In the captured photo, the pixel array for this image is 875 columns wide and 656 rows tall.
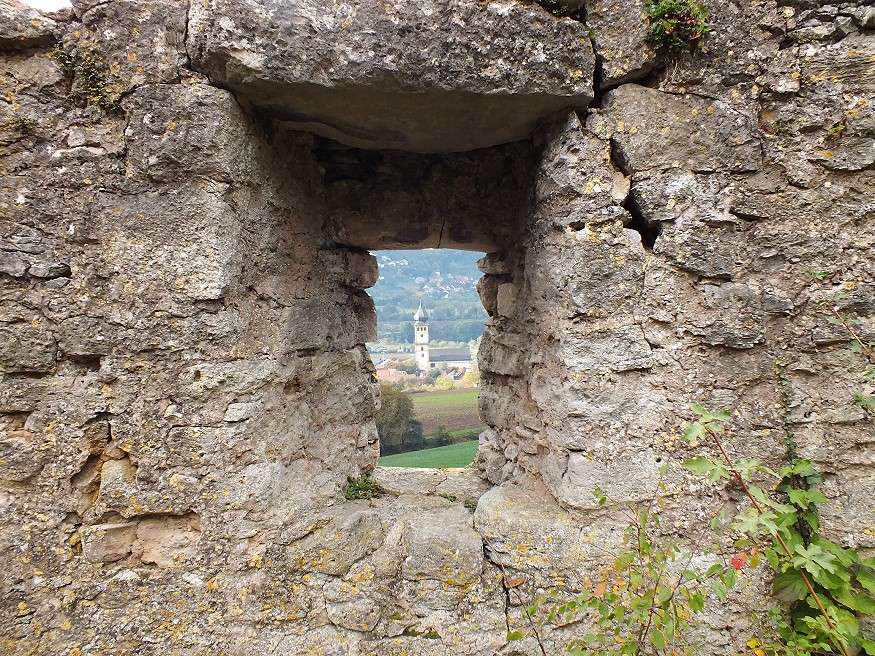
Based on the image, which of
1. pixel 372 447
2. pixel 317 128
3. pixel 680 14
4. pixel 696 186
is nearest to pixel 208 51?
pixel 317 128

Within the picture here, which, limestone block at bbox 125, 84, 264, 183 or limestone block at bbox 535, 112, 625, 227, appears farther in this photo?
limestone block at bbox 535, 112, 625, 227

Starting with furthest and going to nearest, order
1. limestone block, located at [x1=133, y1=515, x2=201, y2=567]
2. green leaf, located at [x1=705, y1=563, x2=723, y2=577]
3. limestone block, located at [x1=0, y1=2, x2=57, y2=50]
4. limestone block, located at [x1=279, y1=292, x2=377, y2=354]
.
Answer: limestone block, located at [x1=279, y1=292, x2=377, y2=354] < limestone block, located at [x1=133, y1=515, x2=201, y2=567] < limestone block, located at [x1=0, y1=2, x2=57, y2=50] < green leaf, located at [x1=705, y1=563, x2=723, y2=577]

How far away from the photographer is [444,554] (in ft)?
6.89

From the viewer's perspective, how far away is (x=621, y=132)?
2.01 meters

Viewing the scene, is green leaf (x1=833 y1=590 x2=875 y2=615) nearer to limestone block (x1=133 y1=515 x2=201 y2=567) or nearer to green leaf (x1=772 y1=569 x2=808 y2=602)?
green leaf (x1=772 y1=569 x2=808 y2=602)

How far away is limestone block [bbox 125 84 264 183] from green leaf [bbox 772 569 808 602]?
292 centimetres

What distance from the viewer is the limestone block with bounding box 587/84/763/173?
6.56ft

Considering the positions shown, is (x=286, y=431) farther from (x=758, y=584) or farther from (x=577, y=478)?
(x=758, y=584)

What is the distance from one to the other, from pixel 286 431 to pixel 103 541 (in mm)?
836

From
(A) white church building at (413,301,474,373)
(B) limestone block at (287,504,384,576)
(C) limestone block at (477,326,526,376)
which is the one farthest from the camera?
(A) white church building at (413,301,474,373)

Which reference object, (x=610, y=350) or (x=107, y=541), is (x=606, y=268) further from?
(x=107, y=541)

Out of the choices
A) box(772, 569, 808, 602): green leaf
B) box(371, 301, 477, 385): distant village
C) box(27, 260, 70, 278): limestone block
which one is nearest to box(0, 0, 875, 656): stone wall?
box(27, 260, 70, 278): limestone block

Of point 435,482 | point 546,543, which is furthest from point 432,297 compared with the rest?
point 546,543

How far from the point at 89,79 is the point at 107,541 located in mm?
1947
